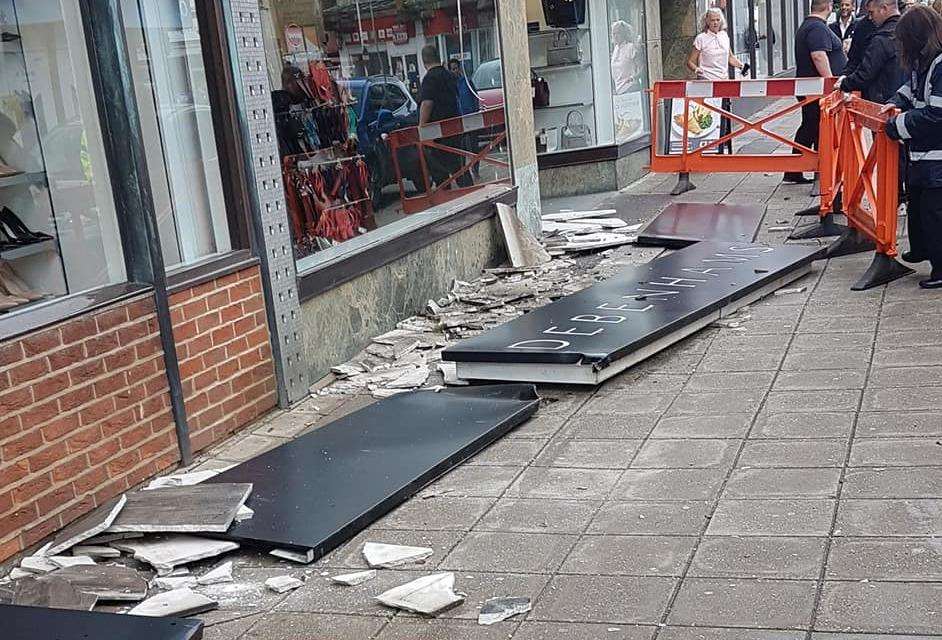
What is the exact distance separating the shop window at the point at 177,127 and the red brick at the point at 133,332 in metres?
0.49

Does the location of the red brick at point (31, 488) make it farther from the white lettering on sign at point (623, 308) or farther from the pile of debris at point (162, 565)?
the white lettering on sign at point (623, 308)

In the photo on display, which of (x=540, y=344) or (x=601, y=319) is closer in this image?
(x=540, y=344)

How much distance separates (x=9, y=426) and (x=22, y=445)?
114mm

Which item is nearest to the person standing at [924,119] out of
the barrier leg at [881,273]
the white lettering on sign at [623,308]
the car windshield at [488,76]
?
the barrier leg at [881,273]

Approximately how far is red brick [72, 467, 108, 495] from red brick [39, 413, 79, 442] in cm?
23

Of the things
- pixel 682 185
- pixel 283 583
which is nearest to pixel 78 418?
pixel 283 583

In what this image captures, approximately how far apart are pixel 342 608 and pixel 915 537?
2072mm

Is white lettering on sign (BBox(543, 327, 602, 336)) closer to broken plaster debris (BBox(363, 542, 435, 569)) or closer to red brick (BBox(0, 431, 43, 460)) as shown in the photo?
broken plaster debris (BBox(363, 542, 435, 569))

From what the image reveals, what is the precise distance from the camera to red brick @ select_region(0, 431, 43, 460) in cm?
455

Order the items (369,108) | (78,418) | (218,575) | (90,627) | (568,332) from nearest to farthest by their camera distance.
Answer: (90,627) < (218,575) < (78,418) < (568,332) < (369,108)

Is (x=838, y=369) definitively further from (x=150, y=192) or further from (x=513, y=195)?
(x=513, y=195)

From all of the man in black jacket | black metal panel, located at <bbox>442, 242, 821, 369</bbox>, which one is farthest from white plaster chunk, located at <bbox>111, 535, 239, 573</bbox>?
the man in black jacket

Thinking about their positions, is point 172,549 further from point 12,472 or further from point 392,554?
point 392,554

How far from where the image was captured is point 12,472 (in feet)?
15.0
